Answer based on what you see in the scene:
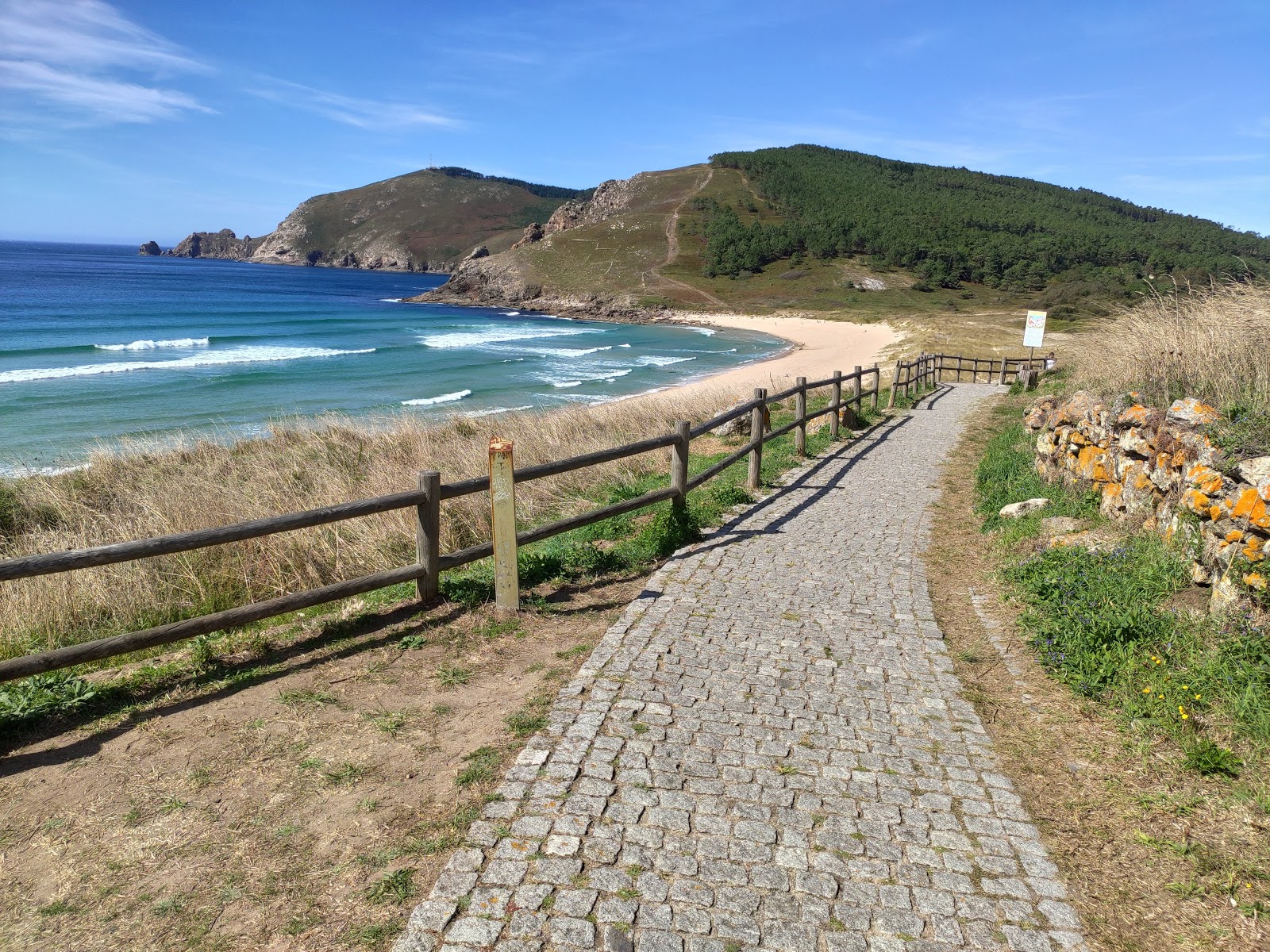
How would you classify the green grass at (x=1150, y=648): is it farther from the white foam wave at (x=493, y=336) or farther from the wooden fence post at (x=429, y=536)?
the white foam wave at (x=493, y=336)

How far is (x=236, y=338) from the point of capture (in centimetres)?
4653

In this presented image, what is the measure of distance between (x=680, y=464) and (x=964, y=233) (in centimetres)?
10503

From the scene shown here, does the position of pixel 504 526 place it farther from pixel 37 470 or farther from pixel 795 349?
pixel 795 349

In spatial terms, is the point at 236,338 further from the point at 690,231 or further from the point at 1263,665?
the point at 690,231

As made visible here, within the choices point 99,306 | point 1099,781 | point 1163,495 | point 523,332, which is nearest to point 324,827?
point 1099,781

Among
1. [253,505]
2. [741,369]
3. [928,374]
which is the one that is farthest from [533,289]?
[253,505]

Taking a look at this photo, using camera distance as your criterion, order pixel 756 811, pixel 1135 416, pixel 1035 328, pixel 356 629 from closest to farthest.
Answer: pixel 756 811
pixel 356 629
pixel 1135 416
pixel 1035 328

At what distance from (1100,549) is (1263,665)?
81.7 inches

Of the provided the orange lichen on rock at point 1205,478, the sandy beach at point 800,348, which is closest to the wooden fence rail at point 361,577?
the orange lichen on rock at point 1205,478

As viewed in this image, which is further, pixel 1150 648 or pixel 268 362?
pixel 268 362

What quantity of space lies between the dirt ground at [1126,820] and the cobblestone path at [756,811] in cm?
16

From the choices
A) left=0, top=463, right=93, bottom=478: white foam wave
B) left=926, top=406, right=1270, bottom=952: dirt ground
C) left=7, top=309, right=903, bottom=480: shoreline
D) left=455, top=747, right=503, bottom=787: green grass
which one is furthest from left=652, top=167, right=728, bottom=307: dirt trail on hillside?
left=455, top=747, right=503, bottom=787: green grass

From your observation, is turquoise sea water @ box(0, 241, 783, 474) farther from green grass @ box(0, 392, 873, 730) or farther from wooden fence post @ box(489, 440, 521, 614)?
wooden fence post @ box(489, 440, 521, 614)

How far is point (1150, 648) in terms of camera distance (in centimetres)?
496
